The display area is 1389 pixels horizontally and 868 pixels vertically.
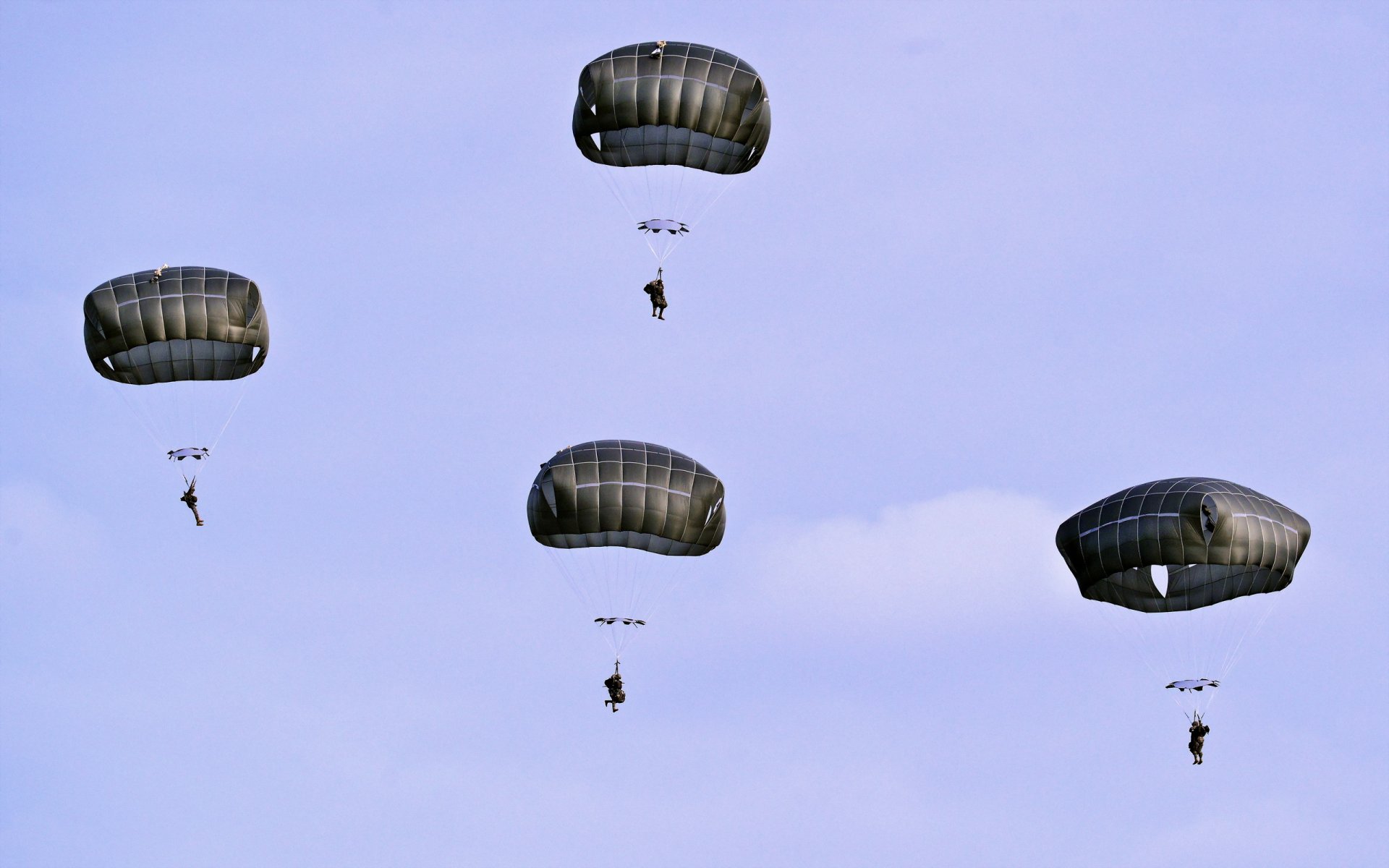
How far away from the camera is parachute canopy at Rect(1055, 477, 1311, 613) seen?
57.9 meters

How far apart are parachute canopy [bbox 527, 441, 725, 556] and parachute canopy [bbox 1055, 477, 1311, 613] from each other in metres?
9.10

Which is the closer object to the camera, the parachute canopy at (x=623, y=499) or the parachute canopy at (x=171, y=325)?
the parachute canopy at (x=623, y=499)

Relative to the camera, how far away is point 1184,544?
190 feet

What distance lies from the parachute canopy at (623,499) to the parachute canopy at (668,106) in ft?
24.2

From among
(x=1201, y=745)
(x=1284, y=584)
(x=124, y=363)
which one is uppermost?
(x=124, y=363)

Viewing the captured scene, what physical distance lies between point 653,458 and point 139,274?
14278mm

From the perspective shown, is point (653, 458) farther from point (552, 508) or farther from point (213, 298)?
point (213, 298)

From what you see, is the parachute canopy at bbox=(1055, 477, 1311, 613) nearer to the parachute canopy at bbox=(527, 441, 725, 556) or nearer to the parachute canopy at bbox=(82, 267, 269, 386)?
the parachute canopy at bbox=(527, 441, 725, 556)

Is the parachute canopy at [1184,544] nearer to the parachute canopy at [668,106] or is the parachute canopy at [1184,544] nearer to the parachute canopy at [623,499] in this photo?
the parachute canopy at [623,499]

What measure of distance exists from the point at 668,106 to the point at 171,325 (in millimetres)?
13616

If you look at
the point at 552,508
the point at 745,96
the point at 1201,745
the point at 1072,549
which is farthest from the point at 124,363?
the point at 1201,745

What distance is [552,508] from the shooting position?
6003 centimetres

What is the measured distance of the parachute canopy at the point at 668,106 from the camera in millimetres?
61156

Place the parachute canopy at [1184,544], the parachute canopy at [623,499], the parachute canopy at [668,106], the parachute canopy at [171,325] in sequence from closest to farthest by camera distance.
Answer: the parachute canopy at [1184,544]
the parachute canopy at [623,499]
the parachute canopy at [668,106]
the parachute canopy at [171,325]
